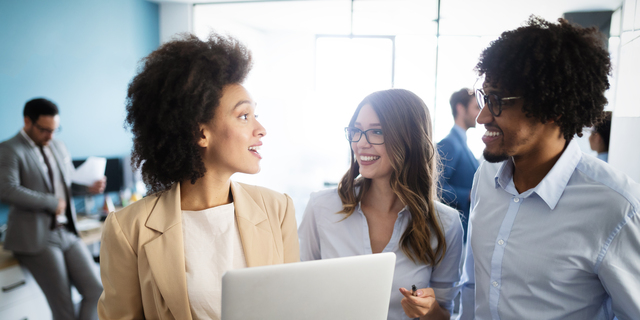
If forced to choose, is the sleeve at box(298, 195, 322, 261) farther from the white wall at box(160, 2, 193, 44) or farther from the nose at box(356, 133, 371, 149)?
the white wall at box(160, 2, 193, 44)

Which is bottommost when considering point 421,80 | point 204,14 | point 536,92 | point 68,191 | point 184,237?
point 68,191

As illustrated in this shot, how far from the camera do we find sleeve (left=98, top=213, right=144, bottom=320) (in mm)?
1080

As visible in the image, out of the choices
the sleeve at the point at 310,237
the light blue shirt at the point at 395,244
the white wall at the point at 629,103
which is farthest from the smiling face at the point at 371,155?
the white wall at the point at 629,103

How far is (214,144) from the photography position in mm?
1236

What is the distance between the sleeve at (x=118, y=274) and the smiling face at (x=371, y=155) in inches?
36.7

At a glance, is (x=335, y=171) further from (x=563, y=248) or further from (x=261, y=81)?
(x=563, y=248)

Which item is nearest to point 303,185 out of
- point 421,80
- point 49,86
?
point 421,80

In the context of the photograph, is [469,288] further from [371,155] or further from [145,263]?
[145,263]

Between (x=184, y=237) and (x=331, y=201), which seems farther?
(x=331, y=201)

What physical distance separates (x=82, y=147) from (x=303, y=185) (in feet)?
8.25

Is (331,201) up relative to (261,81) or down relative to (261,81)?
down

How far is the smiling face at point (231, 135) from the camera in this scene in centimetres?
122

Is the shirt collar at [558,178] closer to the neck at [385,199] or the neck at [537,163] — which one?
the neck at [537,163]

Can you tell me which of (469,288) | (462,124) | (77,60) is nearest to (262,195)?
(469,288)
